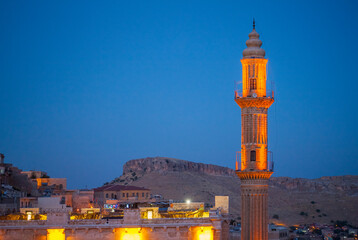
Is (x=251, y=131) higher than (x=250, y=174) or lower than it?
higher

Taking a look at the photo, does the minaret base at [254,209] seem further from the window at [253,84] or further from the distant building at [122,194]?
the distant building at [122,194]

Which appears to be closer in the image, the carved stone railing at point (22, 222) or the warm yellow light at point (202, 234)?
the carved stone railing at point (22, 222)

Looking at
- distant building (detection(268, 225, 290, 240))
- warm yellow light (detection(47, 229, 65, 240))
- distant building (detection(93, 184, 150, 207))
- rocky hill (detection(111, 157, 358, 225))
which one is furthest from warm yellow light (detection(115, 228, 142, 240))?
rocky hill (detection(111, 157, 358, 225))

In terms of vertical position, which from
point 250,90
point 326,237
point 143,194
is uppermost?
point 250,90

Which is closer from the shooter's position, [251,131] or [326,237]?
[251,131]

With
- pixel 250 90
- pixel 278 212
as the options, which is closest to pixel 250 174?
pixel 250 90

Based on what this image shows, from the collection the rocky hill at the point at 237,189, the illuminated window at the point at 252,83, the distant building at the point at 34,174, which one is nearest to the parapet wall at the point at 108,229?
the illuminated window at the point at 252,83

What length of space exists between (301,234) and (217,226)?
53.8 metres

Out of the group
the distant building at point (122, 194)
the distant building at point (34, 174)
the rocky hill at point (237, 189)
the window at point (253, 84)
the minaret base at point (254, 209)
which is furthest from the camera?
the rocky hill at point (237, 189)

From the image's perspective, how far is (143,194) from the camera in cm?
7625

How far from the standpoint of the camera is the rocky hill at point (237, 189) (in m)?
116

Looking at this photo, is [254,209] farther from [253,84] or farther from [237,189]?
[237,189]

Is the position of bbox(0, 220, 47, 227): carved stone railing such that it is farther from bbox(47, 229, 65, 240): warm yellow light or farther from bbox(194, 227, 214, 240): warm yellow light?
bbox(194, 227, 214, 240): warm yellow light

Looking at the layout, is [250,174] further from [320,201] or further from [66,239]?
[320,201]
